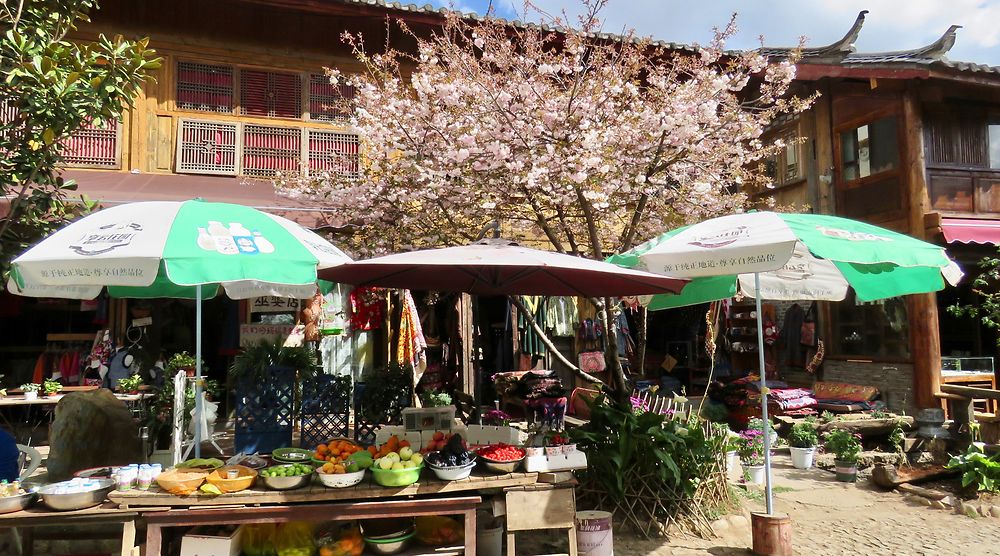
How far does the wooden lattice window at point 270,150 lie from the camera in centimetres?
1010

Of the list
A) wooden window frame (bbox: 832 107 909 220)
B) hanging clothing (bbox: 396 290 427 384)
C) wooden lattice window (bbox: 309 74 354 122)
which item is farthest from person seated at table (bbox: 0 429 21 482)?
wooden window frame (bbox: 832 107 909 220)

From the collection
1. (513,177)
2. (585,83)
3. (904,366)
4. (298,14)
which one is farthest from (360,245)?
(904,366)

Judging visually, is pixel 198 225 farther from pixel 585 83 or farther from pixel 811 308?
pixel 811 308

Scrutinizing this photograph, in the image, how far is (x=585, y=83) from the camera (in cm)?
656

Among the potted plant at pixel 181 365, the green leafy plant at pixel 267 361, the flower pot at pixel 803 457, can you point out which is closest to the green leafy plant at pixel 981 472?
the flower pot at pixel 803 457

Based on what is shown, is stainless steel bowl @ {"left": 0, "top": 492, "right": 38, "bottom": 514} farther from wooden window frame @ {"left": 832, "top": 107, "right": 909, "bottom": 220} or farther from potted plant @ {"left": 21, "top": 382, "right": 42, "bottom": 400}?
wooden window frame @ {"left": 832, "top": 107, "right": 909, "bottom": 220}

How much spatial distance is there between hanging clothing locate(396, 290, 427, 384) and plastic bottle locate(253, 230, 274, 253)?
16.4ft

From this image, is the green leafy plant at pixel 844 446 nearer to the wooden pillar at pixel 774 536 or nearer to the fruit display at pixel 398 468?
the wooden pillar at pixel 774 536

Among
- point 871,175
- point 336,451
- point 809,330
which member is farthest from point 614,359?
point 871,175

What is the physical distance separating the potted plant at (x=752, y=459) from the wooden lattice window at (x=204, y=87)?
8.97 metres

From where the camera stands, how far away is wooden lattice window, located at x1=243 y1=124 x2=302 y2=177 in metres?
10.1

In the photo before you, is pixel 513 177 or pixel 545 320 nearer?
pixel 513 177

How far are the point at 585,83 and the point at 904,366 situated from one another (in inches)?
307

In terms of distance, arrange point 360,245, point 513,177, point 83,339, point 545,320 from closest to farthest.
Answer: point 513,177 < point 360,245 < point 83,339 < point 545,320
